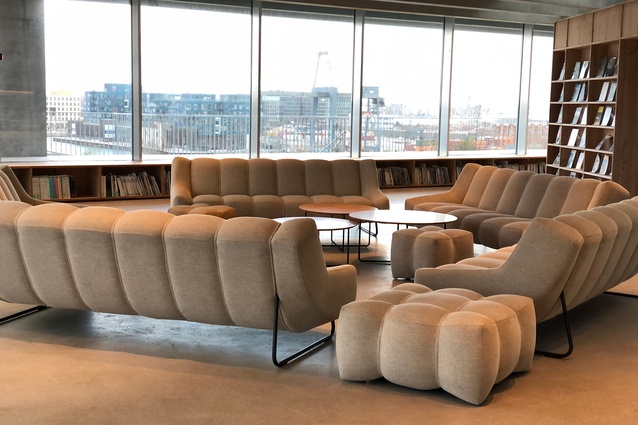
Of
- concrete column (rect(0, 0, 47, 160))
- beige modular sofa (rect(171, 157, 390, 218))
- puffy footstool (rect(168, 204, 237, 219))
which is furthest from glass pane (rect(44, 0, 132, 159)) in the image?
puffy footstool (rect(168, 204, 237, 219))

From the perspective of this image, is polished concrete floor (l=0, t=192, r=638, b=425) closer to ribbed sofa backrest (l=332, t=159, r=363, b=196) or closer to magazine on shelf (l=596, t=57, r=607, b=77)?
ribbed sofa backrest (l=332, t=159, r=363, b=196)

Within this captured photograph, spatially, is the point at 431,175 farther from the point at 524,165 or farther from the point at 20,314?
the point at 20,314

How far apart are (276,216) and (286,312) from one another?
4.34 meters

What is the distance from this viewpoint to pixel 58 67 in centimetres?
1141

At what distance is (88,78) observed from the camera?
460 inches

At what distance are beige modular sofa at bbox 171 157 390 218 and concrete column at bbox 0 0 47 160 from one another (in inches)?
142

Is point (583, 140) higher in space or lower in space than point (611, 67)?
lower

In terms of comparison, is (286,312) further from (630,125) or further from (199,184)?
(630,125)

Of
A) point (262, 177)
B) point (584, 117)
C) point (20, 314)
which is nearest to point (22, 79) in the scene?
point (262, 177)

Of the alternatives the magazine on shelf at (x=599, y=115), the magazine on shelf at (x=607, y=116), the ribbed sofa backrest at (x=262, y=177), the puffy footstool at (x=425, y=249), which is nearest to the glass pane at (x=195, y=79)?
the ribbed sofa backrest at (x=262, y=177)

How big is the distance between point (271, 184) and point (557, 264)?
16.4 ft

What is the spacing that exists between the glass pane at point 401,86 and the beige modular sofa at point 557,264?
29.7ft

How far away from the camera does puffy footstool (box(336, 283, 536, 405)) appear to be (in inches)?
149

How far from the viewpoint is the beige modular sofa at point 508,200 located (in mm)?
7066
